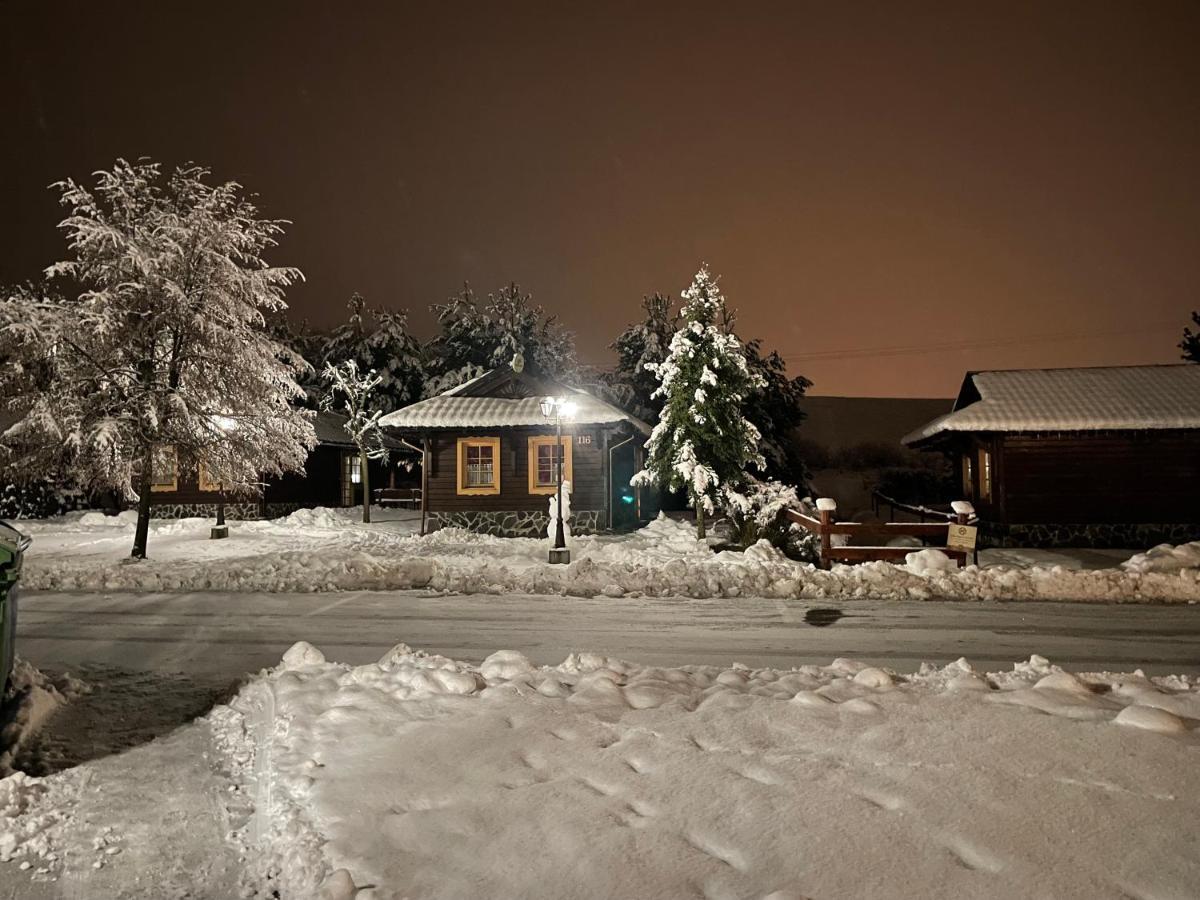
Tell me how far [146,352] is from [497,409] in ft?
33.0

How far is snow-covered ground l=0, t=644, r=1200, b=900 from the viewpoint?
125 inches

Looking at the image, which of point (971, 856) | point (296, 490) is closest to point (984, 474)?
point (971, 856)

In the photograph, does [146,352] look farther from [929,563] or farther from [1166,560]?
[1166,560]

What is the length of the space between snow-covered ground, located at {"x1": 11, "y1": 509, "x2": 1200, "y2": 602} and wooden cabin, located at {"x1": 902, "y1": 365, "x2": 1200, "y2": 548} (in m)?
1.86

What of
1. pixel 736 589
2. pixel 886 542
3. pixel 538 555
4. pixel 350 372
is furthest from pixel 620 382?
pixel 736 589

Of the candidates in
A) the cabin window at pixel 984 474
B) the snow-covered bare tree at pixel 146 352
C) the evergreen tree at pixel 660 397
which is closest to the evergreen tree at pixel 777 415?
the evergreen tree at pixel 660 397

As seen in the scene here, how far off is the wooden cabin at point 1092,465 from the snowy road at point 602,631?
10402 mm

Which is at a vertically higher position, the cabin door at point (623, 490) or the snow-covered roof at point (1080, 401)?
the snow-covered roof at point (1080, 401)

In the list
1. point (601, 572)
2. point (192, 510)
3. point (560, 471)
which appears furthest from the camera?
point (192, 510)

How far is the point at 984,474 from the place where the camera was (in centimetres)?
2295

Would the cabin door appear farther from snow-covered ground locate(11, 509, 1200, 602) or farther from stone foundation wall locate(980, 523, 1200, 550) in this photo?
stone foundation wall locate(980, 523, 1200, 550)

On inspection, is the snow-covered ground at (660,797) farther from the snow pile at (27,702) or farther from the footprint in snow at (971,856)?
the snow pile at (27,702)

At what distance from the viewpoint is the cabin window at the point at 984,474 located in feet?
70.8

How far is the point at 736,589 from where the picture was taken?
12.5 metres
